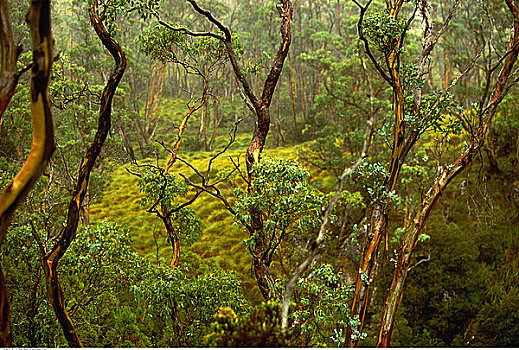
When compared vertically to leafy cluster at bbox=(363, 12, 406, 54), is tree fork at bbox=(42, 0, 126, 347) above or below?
below

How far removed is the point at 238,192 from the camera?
11.5 ft

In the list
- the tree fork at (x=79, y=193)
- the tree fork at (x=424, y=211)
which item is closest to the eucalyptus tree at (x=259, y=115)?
the tree fork at (x=79, y=193)

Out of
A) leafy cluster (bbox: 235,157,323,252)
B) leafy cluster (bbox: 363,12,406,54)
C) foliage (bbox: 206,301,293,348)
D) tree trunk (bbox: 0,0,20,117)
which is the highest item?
leafy cluster (bbox: 363,12,406,54)

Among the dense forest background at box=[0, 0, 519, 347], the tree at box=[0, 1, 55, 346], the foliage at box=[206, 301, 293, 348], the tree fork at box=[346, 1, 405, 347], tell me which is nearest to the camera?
the tree at box=[0, 1, 55, 346]

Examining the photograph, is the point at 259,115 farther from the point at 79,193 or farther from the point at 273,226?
the point at 79,193

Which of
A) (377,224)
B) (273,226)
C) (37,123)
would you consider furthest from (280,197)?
(37,123)

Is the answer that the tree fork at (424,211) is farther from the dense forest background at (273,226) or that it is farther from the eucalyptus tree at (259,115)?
the eucalyptus tree at (259,115)

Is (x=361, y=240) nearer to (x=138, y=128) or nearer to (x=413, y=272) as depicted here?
(x=413, y=272)

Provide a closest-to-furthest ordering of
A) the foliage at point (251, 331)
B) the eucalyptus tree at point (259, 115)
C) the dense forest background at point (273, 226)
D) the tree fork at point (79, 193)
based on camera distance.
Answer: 1. the foliage at point (251, 331)
2. the tree fork at point (79, 193)
3. the dense forest background at point (273, 226)
4. the eucalyptus tree at point (259, 115)

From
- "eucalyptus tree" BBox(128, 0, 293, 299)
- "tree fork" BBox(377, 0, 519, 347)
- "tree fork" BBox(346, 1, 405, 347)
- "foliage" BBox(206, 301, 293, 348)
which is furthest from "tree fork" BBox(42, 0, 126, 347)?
"tree fork" BBox(377, 0, 519, 347)

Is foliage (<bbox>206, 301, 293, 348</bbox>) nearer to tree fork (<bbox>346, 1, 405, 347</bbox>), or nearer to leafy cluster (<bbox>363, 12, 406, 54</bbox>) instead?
tree fork (<bbox>346, 1, 405, 347</bbox>)

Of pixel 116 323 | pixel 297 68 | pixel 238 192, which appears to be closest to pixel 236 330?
pixel 238 192

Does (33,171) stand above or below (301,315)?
above

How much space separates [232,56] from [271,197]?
1.77m
